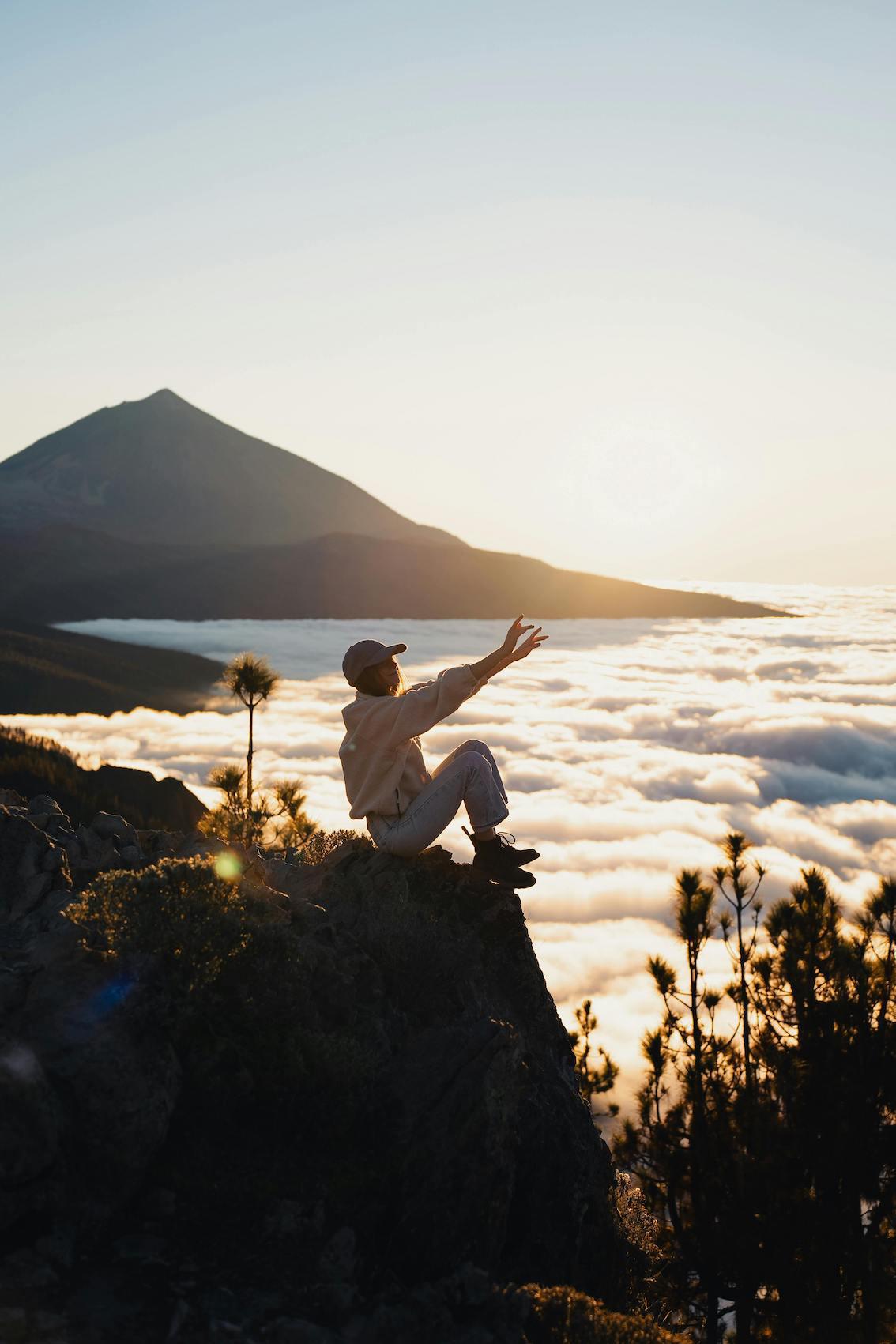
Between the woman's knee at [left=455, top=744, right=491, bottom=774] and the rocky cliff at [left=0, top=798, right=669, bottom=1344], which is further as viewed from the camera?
the woman's knee at [left=455, top=744, right=491, bottom=774]

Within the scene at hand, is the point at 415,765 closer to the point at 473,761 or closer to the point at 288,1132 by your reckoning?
the point at 473,761

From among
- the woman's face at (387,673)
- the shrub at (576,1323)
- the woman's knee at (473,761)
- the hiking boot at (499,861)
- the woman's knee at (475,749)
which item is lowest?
the shrub at (576,1323)

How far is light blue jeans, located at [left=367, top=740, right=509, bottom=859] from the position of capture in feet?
23.1

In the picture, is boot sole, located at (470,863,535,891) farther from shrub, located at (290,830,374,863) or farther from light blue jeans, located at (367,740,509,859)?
shrub, located at (290,830,374,863)

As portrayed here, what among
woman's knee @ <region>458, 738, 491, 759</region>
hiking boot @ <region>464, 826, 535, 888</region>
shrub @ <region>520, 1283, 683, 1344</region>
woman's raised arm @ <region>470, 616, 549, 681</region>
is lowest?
shrub @ <region>520, 1283, 683, 1344</region>

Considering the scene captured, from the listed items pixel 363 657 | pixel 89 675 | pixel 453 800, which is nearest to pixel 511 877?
pixel 453 800

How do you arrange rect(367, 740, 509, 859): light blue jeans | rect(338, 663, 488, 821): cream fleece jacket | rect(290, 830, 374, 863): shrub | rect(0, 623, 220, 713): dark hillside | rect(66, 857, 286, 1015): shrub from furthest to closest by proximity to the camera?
rect(0, 623, 220, 713): dark hillside < rect(290, 830, 374, 863): shrub < rect(367, 740, 509, 859): light blue jeans < rect(338, 663, 488, 821): cream fleece jacket < rect(66, 857, 286, 1015): shrub

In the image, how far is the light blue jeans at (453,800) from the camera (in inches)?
277

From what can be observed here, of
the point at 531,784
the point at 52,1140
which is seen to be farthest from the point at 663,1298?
the point at 531,784

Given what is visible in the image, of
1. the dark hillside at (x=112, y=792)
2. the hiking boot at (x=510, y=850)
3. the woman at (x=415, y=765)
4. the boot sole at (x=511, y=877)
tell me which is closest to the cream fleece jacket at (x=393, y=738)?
the woman at (x=415, y=765)

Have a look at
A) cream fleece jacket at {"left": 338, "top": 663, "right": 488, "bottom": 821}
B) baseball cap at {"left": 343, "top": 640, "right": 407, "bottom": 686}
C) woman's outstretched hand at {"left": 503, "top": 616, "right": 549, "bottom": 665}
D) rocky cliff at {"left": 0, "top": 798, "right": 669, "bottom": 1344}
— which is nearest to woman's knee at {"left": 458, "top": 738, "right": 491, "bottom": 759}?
cream fleece jacket at {"left": 338, "top": 663, "right": 488, "bottom": 821}

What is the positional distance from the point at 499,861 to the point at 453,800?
77 cm

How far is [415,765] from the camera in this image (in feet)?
24.7

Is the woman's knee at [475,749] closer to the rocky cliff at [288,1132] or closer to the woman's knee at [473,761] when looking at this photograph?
the woman's knee at [473,761]
